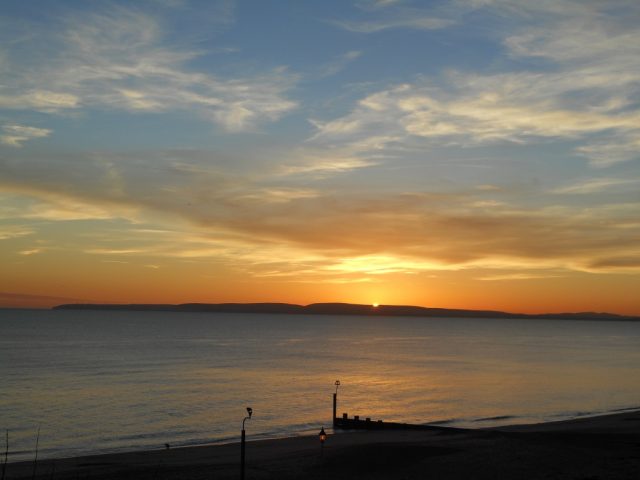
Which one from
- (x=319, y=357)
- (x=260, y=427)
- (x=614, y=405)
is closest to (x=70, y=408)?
(x=260, y=427)

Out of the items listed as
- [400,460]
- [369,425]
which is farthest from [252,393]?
[400,460]

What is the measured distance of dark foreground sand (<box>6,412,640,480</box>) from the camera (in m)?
33.4

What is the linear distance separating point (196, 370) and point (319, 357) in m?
39.9

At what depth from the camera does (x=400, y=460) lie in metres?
36.8

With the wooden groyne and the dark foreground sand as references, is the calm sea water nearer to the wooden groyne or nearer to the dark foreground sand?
the wooden groyne

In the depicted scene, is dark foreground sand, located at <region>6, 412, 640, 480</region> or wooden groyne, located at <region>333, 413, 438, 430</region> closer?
dark foreground sand, located at <region>6, 412, 640, 480</region>

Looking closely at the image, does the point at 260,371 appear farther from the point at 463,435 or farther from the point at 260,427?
the point at 463,435

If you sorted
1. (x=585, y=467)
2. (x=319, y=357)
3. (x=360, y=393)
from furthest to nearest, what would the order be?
(x=319, y=357) → (x=360, y=393) → (x=585, y=467)

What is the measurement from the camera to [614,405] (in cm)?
7044

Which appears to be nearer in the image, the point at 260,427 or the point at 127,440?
the point at 127,440

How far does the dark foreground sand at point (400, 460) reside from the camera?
33.4 metres

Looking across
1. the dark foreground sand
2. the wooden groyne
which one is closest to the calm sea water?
the wooden groyne

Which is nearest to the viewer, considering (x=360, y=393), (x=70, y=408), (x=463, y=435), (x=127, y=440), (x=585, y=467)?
(x=585, y=467)

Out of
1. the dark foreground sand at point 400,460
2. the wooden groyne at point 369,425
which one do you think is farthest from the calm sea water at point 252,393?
the dark foreground sand at point 400,460
